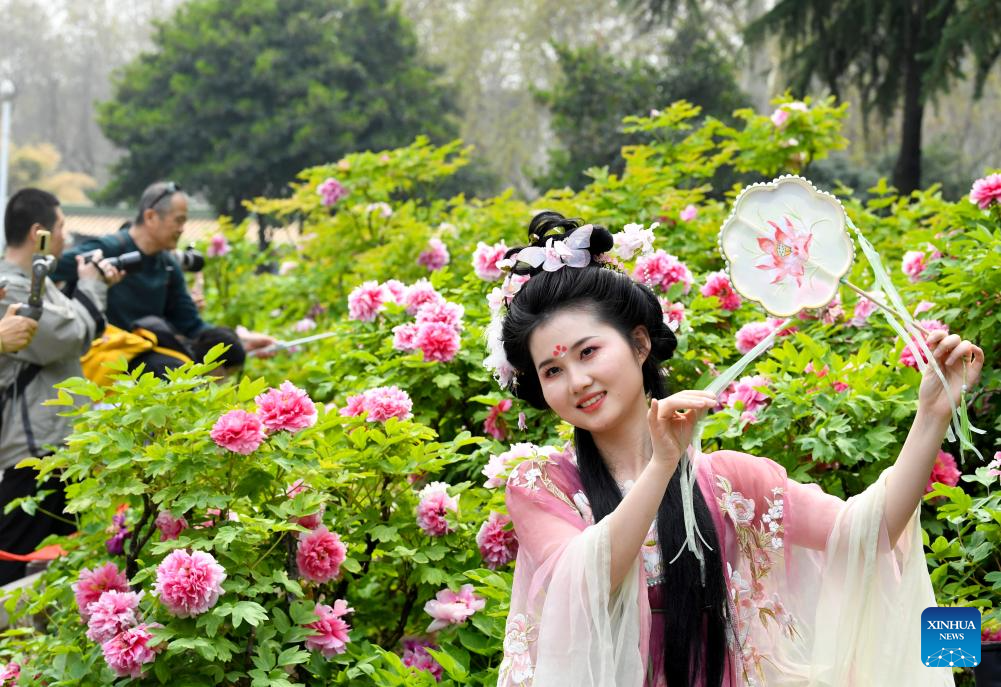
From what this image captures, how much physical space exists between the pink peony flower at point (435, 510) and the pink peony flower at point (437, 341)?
497 mm

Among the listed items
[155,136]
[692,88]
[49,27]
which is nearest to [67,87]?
[49,27]

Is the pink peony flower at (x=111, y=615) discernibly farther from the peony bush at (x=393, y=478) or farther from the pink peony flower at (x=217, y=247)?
the pink peony flower at (x=217, y=247)

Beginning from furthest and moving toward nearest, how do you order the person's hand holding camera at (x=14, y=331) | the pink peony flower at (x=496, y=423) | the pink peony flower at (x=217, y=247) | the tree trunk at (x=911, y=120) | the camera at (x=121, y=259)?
1. the tree trunk at (x=911, y=120)
2. the pink peony flower at (x=217, y=247)
3. the camera at (x=121, y=259)
4. the person's hand holding camera at (x=14, y=331)
5. the pink peony flower at (x=496, y=423)

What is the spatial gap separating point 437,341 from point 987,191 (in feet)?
5.13

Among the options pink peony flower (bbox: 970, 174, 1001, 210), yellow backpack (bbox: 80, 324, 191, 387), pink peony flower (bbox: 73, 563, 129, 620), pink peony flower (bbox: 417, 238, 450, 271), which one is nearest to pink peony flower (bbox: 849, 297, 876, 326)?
pink peony flower (bbox: 970, 174, 1001, 210)

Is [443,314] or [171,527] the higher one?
[443,314]

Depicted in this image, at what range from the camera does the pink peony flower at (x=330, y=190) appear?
5387mm

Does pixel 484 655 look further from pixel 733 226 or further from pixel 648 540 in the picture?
pixel 733 226

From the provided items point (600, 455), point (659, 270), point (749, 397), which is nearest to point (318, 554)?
point (600, 455)

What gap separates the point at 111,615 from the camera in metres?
2.47

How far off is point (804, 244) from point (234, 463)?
135cm

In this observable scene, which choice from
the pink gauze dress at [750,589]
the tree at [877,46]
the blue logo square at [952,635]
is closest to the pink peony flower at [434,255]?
the pink gauze dress at [750,589]

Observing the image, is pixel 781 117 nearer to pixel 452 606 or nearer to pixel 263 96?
pixel 452 606

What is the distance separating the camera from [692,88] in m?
16.5
